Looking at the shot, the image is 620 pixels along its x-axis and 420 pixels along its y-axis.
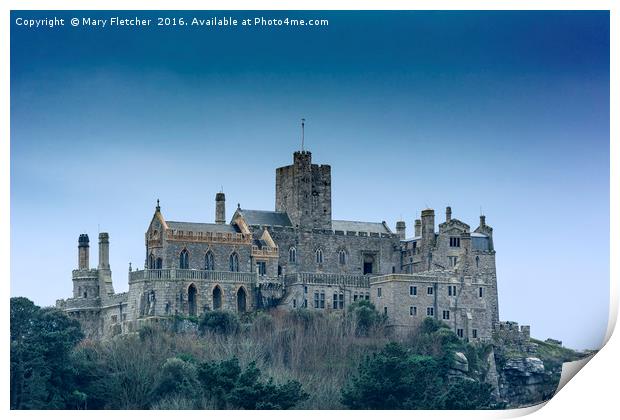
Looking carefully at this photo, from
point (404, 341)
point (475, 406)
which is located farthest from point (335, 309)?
point (475, 406)

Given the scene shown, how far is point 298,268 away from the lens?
125 meters

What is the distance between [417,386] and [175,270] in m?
14.4

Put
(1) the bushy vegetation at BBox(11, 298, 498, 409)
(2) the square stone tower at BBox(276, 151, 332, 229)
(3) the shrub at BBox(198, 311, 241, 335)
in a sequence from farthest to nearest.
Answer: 1. (2) the square stone tower at BBox(276, 151, 332, 229)
2. (3) the shrub at BBox(198, 311, 241, 335)
3. (1) the bushy vegetation at BBox(11, 298, 498, 409)

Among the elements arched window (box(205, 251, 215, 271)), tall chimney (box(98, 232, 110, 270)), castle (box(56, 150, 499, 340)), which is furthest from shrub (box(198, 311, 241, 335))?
tall chimney (box(98, 232, 110, 270))

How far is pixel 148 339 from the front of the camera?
116500 millimetres

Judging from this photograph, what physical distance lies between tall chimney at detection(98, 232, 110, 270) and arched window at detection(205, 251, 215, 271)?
5.60 meters

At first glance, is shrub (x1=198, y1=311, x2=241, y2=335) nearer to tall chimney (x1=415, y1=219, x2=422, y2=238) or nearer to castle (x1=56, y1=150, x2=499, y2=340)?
castle (x1=56, y1=150, x2=499, y2=340)

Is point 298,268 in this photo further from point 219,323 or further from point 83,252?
point 83,252

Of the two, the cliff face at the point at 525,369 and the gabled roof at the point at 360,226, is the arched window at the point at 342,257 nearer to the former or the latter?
the gabled roof at the point at 360,226

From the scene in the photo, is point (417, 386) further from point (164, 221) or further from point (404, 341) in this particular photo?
point (164, 221)

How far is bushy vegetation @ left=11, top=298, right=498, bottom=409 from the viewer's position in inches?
4257

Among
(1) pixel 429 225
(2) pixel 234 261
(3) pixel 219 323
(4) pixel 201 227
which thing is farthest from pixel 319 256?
(3) pixel 219 323

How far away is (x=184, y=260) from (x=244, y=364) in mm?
9514

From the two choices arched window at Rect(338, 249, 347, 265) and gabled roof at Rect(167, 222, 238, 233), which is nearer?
gabled roof at Rect(167, 222, 238, 233)
